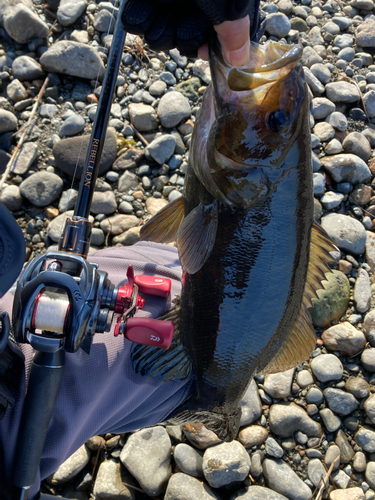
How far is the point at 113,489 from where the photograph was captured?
3092mm

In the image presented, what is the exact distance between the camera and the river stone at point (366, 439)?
337cm

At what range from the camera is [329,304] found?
147 inches

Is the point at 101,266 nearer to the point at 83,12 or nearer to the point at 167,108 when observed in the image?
the point at 167,108

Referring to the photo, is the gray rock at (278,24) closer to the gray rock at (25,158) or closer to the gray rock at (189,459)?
the gray rock at (25,158)

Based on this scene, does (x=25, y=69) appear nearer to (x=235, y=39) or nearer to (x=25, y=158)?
(x=25, y=158)

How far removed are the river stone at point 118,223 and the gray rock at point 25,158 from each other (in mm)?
1003

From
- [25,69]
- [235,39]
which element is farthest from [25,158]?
[235,39]

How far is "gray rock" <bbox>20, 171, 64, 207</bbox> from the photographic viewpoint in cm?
395

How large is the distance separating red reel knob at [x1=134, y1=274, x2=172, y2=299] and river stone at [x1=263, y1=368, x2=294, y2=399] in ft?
5.35

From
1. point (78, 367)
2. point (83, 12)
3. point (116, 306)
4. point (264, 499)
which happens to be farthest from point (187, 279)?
point (83, 12)

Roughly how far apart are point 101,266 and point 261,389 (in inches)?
74.8

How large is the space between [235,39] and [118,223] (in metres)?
2.62

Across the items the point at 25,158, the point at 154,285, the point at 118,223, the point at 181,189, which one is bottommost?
the point at 118,223

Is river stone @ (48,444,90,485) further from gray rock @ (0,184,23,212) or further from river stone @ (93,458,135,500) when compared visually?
gray rock @ (0,184,23,212)
